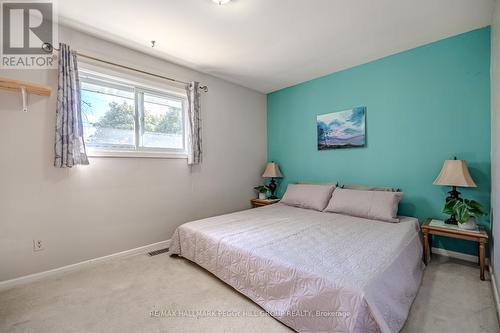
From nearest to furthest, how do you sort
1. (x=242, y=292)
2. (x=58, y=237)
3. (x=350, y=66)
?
(x=242, y=292), (x=58, y=237), (x=350, y=66)

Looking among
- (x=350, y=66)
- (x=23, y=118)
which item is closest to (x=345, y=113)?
(x=350, y=66)

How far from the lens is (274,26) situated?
2262 mm

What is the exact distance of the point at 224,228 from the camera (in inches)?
91.1

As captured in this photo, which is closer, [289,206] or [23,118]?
[23,118]

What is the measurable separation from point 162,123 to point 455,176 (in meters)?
3.34

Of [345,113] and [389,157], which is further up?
[345,113]

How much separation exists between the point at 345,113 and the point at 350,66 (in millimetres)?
643

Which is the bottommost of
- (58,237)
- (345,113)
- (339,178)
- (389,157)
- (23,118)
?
(58,237)

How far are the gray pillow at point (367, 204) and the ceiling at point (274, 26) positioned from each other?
1737 millimetres

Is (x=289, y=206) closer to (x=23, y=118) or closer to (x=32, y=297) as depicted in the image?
(x=32, y=297)

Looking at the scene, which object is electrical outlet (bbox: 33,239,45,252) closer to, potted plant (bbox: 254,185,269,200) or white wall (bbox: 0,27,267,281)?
white wall (bbox: 0,27,267,281)

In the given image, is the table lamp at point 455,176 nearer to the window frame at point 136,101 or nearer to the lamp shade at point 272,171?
the lamp shade at point 272,171

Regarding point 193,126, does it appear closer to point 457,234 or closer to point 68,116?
point 68,116

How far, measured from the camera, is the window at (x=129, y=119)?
8.04 feet
